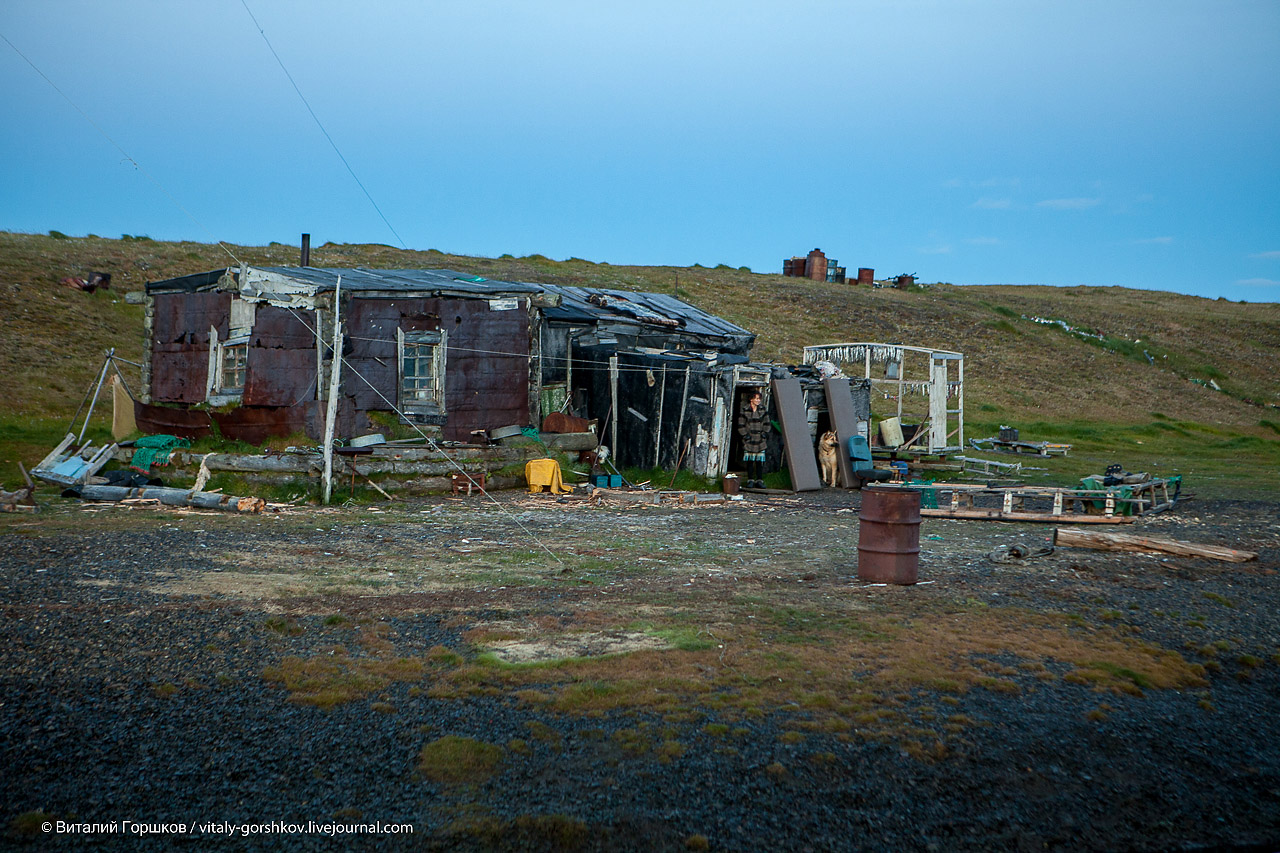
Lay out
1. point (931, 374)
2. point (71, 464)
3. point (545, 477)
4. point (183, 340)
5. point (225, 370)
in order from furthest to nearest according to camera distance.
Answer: point (931, 374) → point (183, 340) → point (225, 370) → point (545, 477) → point (71, 464)

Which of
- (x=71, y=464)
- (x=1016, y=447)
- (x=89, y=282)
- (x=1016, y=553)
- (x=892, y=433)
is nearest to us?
(x=1016, y=553)

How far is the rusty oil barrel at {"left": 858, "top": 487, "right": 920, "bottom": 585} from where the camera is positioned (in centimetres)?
882

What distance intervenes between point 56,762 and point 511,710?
2.19 metres

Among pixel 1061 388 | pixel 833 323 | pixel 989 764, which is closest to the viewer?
pixel 989 764

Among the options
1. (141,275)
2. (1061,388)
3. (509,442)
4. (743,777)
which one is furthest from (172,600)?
(1061,388)

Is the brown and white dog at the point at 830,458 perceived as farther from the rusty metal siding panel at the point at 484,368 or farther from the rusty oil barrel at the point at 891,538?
the rusty oil barrel at the point at 891,538

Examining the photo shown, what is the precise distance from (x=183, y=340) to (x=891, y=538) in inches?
592

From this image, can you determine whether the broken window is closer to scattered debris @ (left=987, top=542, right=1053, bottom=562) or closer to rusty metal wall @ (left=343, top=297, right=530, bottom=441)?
rusty metal wall @ (left=343, top=297, right=530, bottom=441)

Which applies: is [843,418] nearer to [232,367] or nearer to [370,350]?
[370,350]

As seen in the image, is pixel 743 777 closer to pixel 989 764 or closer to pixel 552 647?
pixel 989 764

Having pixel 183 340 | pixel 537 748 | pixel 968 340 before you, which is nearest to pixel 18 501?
pixel 183 340

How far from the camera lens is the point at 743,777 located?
449 cm

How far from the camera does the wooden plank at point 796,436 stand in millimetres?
18516

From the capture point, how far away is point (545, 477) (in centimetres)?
1670
